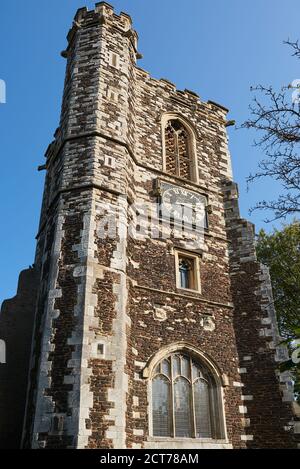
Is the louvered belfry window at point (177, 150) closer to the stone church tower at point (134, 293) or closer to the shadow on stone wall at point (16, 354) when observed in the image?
the stone church tower at point (134, 293)

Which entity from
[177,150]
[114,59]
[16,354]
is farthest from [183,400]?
[114,59]

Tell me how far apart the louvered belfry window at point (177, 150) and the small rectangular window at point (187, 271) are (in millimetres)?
3190

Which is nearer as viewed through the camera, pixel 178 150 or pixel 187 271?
pixel 187 271

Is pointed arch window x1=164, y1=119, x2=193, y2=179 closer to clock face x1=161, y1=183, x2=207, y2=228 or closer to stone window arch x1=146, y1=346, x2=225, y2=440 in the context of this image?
clock face x1=161, y1=183, x2=207, y2=228

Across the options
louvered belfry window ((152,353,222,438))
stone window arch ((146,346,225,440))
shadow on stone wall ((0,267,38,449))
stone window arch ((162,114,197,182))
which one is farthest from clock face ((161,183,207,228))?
shadow on stone wall ((0,267,38,449))

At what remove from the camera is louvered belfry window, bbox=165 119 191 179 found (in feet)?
49.7

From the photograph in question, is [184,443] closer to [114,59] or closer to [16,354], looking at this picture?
[16,354]

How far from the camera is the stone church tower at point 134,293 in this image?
9.21 metres

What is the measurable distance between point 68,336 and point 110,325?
95 cm

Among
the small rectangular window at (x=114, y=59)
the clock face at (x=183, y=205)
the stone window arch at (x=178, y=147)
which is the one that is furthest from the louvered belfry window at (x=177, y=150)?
the small rectangular window at (x=114, y=59)

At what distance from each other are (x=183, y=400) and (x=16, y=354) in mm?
4687

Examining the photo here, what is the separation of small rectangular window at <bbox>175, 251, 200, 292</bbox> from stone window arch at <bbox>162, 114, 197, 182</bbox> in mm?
3097

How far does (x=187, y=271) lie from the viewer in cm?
1311

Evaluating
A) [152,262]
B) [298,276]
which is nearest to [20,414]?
[152,262]
